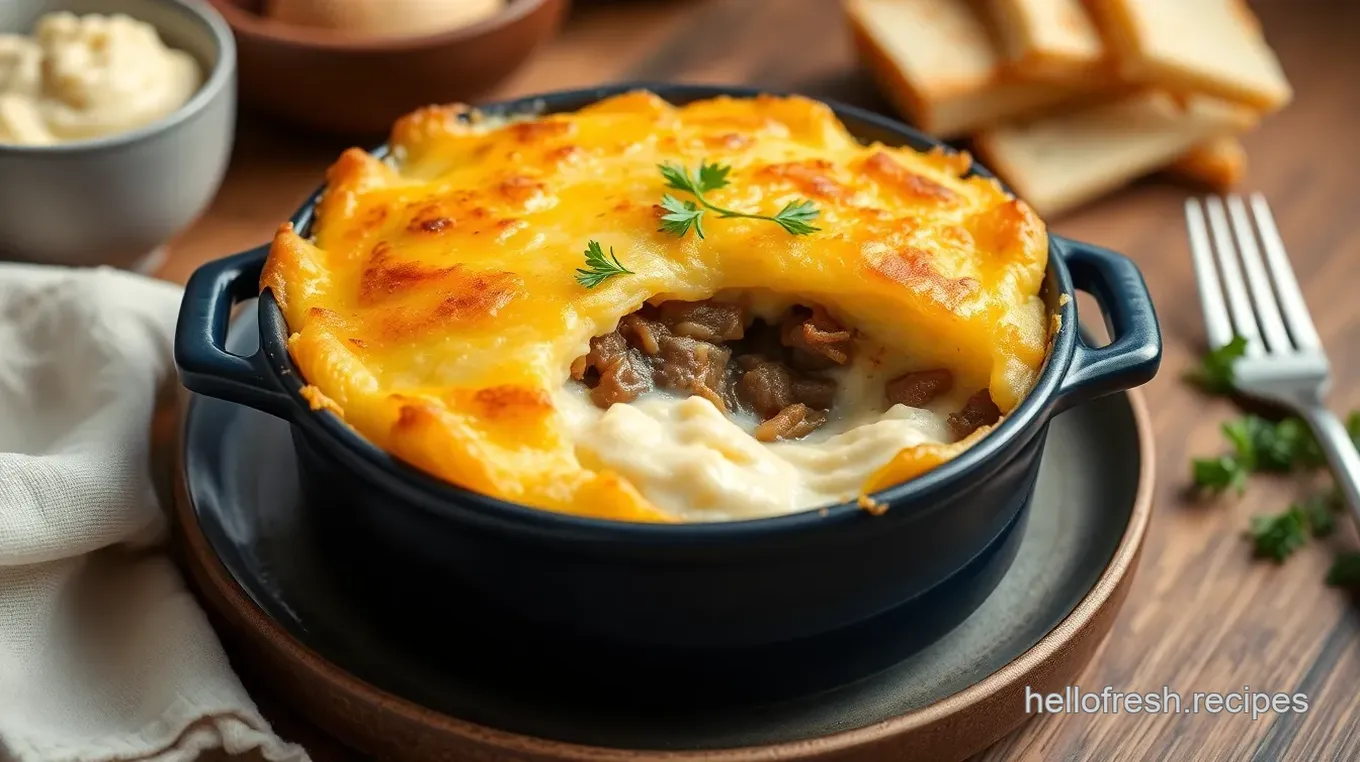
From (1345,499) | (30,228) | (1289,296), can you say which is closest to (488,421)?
(30,228)

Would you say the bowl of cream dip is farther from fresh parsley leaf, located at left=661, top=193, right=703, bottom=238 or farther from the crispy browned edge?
fresh parsley leaf, located at left=661, top=193, right=703, bottom=238

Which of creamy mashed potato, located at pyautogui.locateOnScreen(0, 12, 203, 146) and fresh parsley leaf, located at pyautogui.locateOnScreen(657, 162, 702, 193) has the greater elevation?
fresh parsley leaf, located at pyautogui.locateOnScreen(657, 162, 702, 193)

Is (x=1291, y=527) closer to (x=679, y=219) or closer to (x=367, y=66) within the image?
(x=679, y=219)

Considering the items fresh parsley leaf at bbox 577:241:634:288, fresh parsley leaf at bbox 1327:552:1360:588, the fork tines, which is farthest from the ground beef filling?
the fork tines

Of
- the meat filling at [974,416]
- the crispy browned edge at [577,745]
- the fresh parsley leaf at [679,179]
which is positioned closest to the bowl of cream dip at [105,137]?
the crispy browned edge at [577,745]

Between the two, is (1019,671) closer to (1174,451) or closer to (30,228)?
(1174,451)

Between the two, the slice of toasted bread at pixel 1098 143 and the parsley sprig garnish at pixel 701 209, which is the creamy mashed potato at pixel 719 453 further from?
the slice of toasted bread at pixel 1098 143
